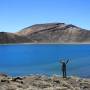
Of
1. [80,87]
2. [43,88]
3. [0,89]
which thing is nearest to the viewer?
[0,89]

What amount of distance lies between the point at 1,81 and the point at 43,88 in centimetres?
284

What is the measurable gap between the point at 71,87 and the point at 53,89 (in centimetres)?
182

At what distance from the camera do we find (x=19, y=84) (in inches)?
867

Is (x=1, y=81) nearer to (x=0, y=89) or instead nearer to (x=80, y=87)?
(x=0, y=89)

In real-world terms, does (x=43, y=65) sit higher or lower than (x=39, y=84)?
lower

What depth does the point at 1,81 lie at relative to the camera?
891 inches

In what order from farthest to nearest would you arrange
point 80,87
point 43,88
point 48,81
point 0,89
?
point 48,81, point 80,87, point 43,88, point 0,89

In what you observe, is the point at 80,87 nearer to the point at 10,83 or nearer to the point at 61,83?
the point at 61,83

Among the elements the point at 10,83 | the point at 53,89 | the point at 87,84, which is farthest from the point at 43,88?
the point at 87,84

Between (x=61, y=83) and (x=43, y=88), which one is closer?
(x=43, y=88)

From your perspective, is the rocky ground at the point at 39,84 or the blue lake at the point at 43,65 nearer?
the rocky ground at the point at 39,84

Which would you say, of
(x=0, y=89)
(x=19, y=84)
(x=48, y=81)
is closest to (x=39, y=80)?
(x=48, y=81)

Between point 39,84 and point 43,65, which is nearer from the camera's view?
point 39,84

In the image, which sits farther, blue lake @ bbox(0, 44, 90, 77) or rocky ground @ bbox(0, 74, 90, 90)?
blue lake @ bbox(0, 44, 90, 77)
